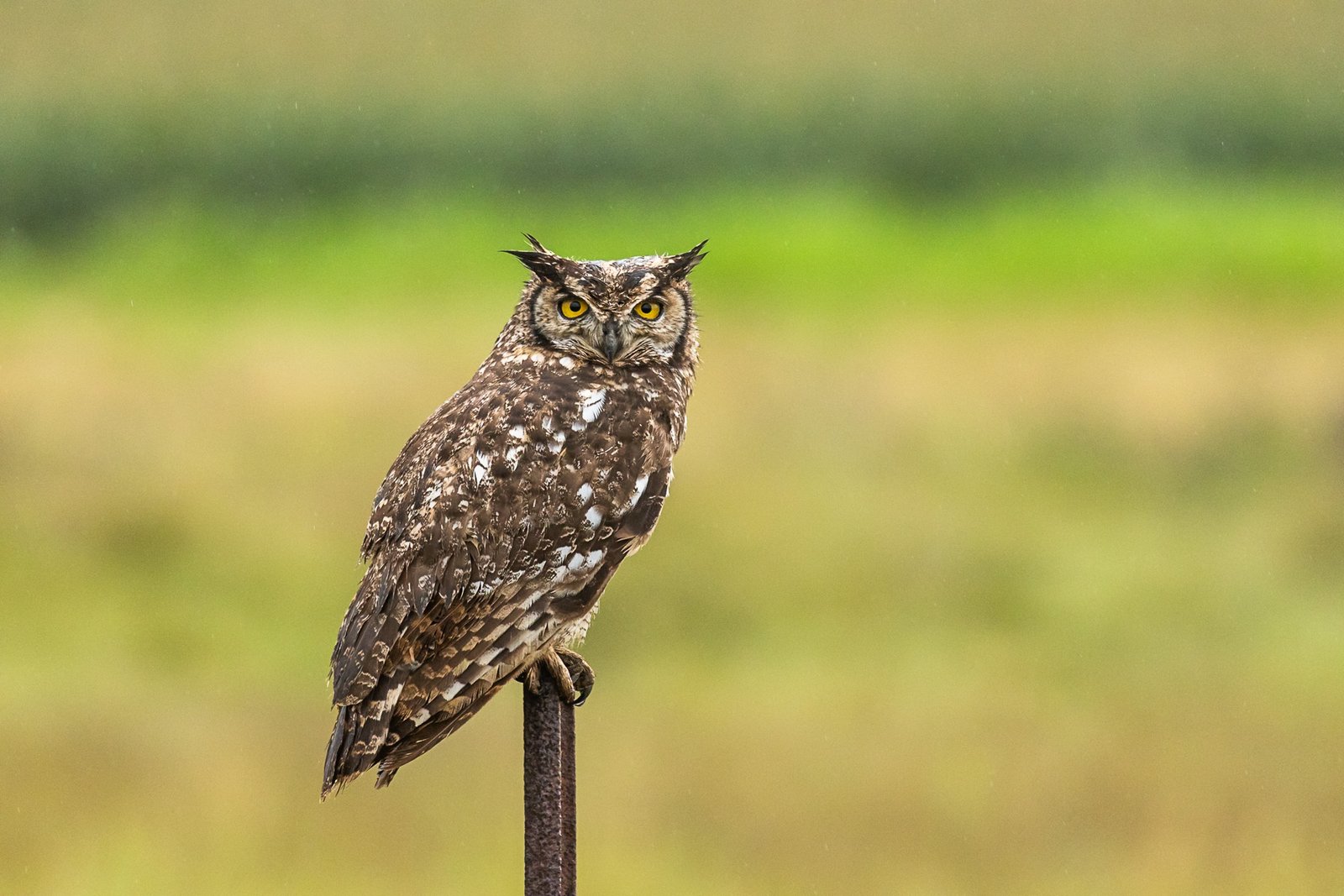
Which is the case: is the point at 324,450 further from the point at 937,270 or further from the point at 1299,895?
the point at 937,270

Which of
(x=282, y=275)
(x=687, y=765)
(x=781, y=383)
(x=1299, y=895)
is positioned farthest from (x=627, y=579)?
(x=282, y=275)

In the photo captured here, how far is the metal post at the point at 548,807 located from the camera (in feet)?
10.9

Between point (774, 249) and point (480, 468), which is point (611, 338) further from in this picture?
point (774, 249)

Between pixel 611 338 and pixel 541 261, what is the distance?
0.88 ft

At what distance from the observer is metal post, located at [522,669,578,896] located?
3330 millimetres

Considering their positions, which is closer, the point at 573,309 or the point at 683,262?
the point at 573,309

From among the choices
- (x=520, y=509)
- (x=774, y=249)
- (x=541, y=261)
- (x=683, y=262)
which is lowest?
(x=520, y=509)

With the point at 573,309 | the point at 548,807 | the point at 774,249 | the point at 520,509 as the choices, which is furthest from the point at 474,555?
the point at 774,249

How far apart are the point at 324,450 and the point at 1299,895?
396 inches

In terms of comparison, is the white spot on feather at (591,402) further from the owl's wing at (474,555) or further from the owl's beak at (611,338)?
the owl's beak at (611,338)

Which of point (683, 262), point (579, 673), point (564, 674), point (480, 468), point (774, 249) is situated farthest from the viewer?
point (774, 249)

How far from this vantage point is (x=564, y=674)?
3.75m

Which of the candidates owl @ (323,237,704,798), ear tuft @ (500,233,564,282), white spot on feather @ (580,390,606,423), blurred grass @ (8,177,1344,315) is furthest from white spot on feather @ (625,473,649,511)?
blurred grass @ (8,177,1344,315)

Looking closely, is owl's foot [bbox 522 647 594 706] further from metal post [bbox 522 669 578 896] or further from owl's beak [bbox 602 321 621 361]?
owl's beak [bbox 602 321 621 361]
